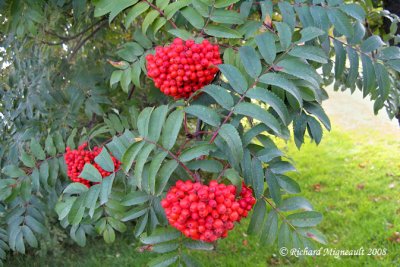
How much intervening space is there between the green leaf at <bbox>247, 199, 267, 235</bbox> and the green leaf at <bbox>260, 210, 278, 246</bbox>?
0.11ft

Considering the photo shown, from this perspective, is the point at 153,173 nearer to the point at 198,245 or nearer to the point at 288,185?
the point at 198,245

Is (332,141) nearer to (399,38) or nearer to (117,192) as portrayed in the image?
(399,38)

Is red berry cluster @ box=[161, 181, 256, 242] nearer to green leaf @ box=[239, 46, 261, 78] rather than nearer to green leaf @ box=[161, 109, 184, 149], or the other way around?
green leaf @ box=[161, 109, 184, 149]

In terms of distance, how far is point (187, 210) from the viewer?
1119 mm

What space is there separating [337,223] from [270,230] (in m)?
2.97

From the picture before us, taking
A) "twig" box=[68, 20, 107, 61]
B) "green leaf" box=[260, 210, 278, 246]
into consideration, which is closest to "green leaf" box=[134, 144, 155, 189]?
"green leaf" box=[260, 210, 278, 246]

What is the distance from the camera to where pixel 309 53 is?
1271 millimetres

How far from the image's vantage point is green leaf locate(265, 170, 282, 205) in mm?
1311

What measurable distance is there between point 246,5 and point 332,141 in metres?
5.15

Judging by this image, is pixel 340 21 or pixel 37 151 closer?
pixel 340 21

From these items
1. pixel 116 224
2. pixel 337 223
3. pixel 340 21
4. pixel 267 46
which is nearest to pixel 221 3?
pixel 267 46

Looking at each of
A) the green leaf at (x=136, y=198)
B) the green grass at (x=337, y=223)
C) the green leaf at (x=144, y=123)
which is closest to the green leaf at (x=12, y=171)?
the green leaf at (x=136, y=198)

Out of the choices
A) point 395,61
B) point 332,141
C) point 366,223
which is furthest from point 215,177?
point 332,141

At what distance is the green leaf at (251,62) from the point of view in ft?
4.06
